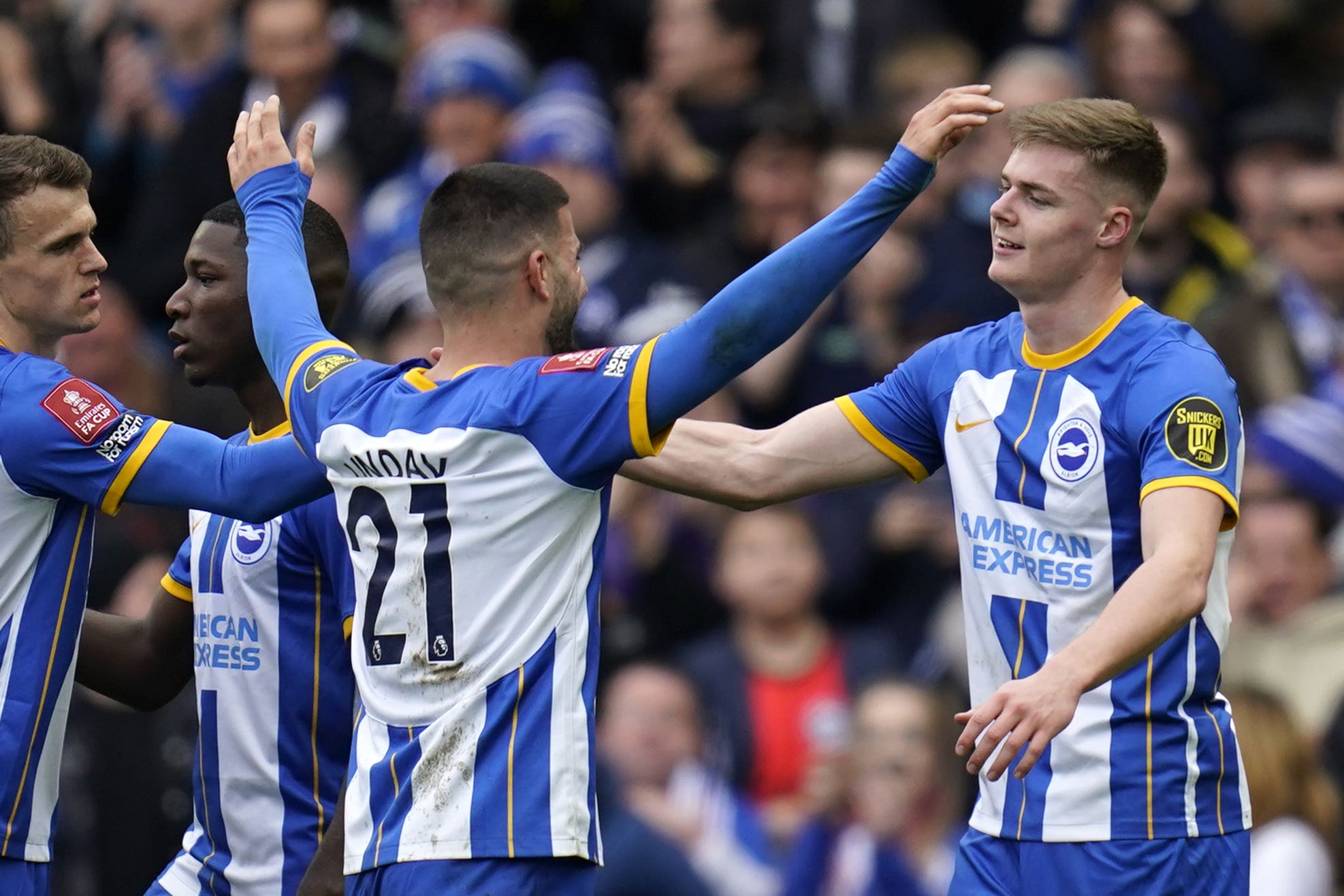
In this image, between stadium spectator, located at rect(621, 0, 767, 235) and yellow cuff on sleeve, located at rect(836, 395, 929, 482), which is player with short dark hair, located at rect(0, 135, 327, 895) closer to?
yellow cuff on sleeve, located at rect(836, 395, 929, 482)

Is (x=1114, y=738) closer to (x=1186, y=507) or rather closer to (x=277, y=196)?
(x=1186, y=507)

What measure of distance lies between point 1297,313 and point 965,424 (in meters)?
4.43

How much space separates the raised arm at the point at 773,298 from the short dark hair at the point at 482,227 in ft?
1.53

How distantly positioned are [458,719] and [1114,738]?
1.62 m

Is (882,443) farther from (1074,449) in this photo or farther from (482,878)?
(482,878)

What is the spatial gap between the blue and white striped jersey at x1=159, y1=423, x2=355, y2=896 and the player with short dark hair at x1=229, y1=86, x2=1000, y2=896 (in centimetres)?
58

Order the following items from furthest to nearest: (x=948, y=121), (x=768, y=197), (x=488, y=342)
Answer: (x=768, y=197), (x=488, y=342), (x=948, y=121)

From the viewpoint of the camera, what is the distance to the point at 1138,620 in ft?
14.5

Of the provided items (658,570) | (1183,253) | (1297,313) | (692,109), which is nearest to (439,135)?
(692,109)

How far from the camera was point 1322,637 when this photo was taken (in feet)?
26.8

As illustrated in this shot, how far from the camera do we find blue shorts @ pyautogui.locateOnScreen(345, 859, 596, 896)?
447cm

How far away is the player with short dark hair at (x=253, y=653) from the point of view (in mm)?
5320

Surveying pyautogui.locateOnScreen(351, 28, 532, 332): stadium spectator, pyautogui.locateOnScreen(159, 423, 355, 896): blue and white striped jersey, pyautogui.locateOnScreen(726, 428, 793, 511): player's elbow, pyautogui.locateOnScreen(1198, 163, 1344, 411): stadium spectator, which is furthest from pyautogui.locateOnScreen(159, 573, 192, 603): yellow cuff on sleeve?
pyautogui.locateOnScreen(351, 28, 532, 332): stadium spectator

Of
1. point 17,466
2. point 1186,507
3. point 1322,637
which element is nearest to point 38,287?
point 17,466
